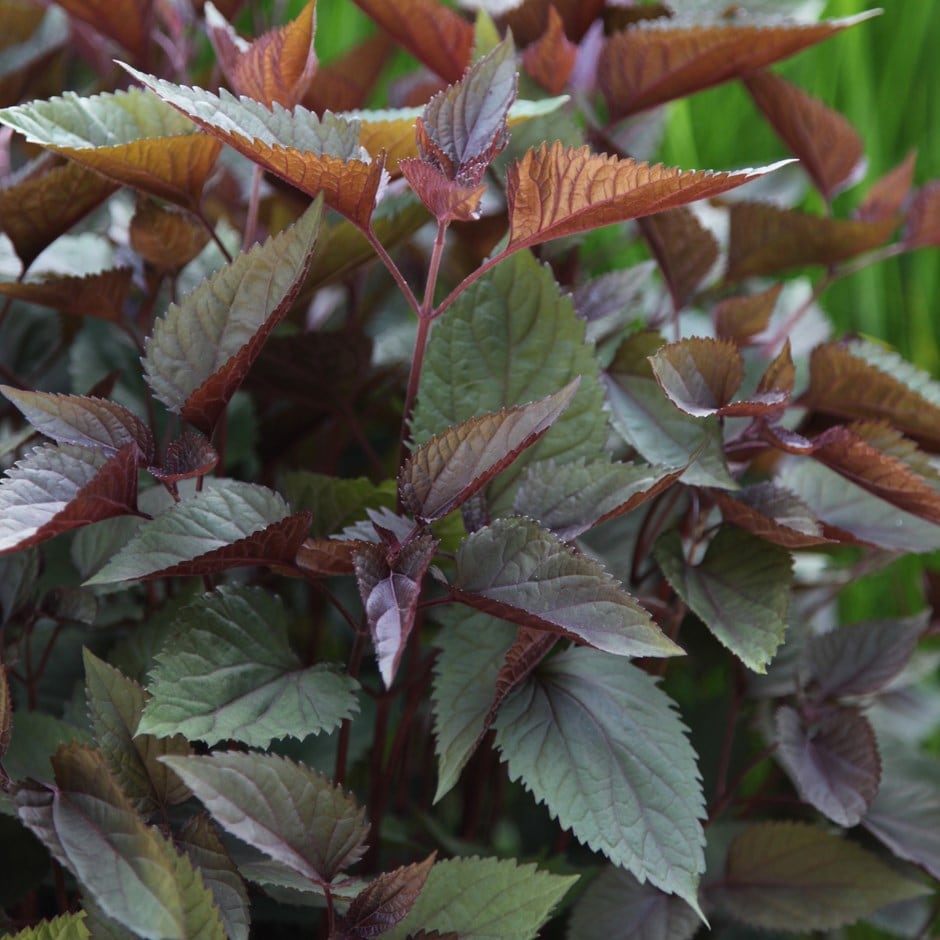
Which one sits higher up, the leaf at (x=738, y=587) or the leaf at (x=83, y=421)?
the leaf at (x=83, y=421)

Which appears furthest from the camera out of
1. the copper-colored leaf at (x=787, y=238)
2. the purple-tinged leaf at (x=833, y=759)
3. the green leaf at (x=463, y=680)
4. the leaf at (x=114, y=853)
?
the copper-colored leaf at (x=787, y=238)

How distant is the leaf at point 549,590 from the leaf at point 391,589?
0.03m

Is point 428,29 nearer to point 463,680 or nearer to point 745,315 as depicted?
point 745,315

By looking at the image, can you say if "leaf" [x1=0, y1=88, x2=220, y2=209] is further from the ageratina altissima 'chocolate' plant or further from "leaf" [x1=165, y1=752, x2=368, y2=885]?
"leaf" [x1=165, y1=752, x2=368, y2=885]

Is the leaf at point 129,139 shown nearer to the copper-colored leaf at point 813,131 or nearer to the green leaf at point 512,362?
the green leaf at point 512,362

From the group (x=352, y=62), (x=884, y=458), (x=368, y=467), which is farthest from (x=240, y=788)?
(x=352, y=62)

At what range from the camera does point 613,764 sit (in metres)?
0.56

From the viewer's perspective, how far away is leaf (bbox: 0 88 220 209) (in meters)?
0.56

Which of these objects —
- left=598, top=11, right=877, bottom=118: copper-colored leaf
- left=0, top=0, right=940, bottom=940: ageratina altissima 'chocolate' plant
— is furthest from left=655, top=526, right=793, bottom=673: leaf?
left=598, top=11, right=877, bottom=118: copper-colored leaf

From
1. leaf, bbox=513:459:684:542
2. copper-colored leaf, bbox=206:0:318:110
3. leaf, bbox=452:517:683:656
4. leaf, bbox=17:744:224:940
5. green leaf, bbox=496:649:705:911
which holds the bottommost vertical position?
green leaf, bbox=496:649:705:911

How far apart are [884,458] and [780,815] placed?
404 mm

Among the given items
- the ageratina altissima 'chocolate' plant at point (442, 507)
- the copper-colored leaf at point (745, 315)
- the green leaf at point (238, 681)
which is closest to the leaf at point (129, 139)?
the ageratina altissima 'chocolate' plant at point (442, 507)

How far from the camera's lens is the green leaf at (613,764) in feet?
1.72

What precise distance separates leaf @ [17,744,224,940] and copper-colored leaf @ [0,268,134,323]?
0.29 meters
